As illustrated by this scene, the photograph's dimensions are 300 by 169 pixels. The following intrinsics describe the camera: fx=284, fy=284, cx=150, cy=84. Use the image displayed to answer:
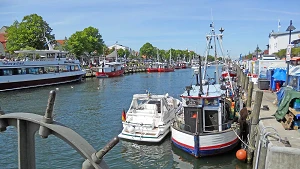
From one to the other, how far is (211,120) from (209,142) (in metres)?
1.43

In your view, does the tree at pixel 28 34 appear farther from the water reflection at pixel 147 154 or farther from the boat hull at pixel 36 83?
the water reflection at pixel 147 154

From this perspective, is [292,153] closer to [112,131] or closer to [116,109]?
[112,131]

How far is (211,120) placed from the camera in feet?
47.0

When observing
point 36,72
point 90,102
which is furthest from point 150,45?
point 90,102

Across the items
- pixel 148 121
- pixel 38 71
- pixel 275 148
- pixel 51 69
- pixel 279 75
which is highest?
pixel 51 69

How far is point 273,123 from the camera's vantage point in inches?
516

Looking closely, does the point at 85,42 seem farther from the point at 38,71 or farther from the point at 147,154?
the point at 147,154

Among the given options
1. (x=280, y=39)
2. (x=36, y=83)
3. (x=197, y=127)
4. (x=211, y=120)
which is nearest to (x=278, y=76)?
(x=211, y=120)

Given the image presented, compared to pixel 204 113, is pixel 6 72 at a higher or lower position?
higher

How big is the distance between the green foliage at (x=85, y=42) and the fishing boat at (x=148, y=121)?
226 feet

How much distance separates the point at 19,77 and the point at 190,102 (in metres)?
39.2

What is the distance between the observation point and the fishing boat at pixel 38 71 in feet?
146

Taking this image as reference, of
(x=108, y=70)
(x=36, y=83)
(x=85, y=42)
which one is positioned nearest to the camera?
(x=36, y=83)

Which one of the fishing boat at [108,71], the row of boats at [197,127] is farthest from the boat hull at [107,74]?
the row of boats at [197,127]
